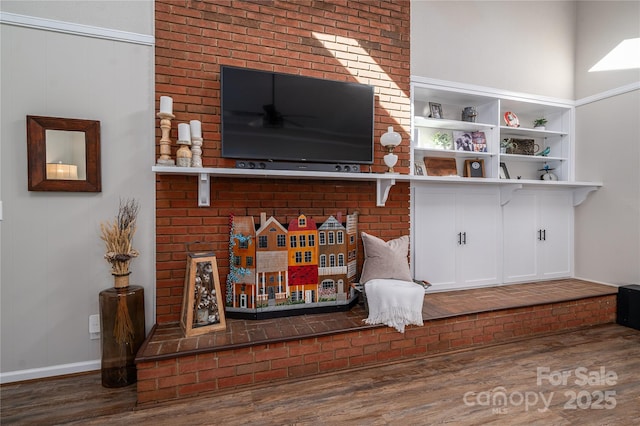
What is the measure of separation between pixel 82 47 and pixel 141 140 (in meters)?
0.73

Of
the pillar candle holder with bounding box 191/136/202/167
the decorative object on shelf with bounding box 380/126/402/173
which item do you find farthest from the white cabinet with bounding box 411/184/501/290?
the pillar candle holder with bounding box 191/136/202/167

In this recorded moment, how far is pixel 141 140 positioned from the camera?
2.40 metres

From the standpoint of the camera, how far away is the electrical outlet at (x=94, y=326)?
230cm

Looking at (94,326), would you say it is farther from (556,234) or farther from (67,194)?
(556,234)

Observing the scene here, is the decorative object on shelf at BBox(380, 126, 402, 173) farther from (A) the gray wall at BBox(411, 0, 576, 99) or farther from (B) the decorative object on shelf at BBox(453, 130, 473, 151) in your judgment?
(B) the decorative object on shelf at BBox(453, 130, 473, 151)

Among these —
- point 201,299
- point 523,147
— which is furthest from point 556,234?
point 201,299

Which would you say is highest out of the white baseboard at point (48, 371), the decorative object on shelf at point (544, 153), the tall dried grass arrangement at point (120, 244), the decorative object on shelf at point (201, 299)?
the decorative object on shelf at point (544, 153)

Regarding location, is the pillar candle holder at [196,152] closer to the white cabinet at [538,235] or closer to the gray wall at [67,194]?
the gray wall at [67,194]

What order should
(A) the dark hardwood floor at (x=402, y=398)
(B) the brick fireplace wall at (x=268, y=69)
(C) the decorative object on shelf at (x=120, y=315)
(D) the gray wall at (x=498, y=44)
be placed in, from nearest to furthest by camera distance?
(A) the dark hardwood floor at (x=402, y=398) → (C) the decorative object on shelf at (x=120, y=315) → (B) the brick fireplace wall at (x=268, y=69) → (D) the gray wall at (x=498, y=44)

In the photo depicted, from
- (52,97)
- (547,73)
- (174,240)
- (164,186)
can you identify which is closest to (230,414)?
(174,240)

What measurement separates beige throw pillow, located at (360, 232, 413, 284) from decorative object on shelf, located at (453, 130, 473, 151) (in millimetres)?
1367

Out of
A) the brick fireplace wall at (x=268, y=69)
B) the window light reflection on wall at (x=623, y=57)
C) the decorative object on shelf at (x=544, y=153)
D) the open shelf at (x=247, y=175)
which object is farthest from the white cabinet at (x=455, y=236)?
the window light reflection on wall at (x=623, y=57)

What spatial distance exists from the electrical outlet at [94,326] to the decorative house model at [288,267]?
900mm

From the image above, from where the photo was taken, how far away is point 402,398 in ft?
6.46
